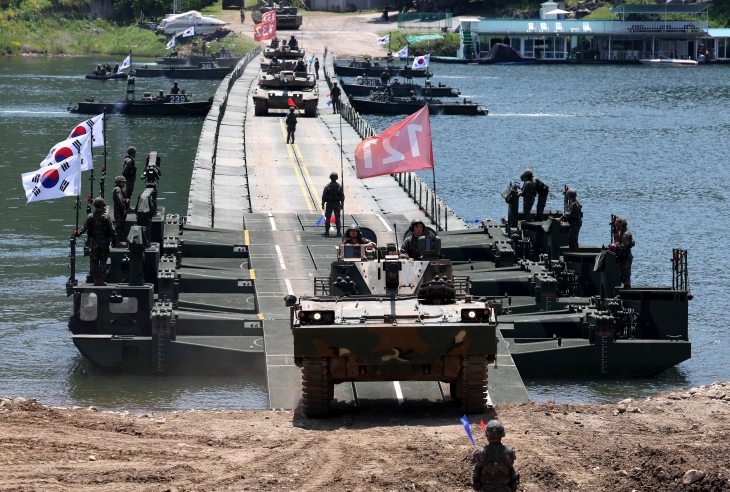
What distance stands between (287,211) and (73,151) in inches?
430

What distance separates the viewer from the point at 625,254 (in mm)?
28781

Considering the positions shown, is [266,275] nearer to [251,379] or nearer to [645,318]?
[251,379]

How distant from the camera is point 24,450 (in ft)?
59.0

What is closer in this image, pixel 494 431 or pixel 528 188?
pixel 494 431

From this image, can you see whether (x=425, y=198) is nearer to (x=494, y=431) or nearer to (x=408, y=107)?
(x=494, y=431)

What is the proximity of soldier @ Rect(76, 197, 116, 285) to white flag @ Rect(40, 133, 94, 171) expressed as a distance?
2627mm

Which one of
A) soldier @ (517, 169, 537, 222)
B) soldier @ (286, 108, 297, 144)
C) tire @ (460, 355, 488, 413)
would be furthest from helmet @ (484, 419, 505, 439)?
soldier @ (286, 108, 297, 144)

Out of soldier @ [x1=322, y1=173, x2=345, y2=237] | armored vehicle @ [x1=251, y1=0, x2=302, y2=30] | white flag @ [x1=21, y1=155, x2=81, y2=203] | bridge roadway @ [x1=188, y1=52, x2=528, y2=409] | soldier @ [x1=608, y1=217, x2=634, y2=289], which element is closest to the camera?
bridge roadway @ [x1=188, y1=52, x2=528, y2=409]

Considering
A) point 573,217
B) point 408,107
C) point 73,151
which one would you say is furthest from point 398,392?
point 408,107

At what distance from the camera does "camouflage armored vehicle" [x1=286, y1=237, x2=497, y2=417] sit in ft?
66.5

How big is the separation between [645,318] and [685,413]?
666cm

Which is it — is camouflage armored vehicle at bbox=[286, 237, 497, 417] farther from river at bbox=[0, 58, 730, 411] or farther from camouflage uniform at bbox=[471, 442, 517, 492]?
camouflage uniform at bbox=[471, 442, 517, 492]

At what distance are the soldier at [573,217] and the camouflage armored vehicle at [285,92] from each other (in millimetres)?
37700

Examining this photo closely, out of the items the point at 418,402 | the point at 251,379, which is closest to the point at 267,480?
the point at 418,402
